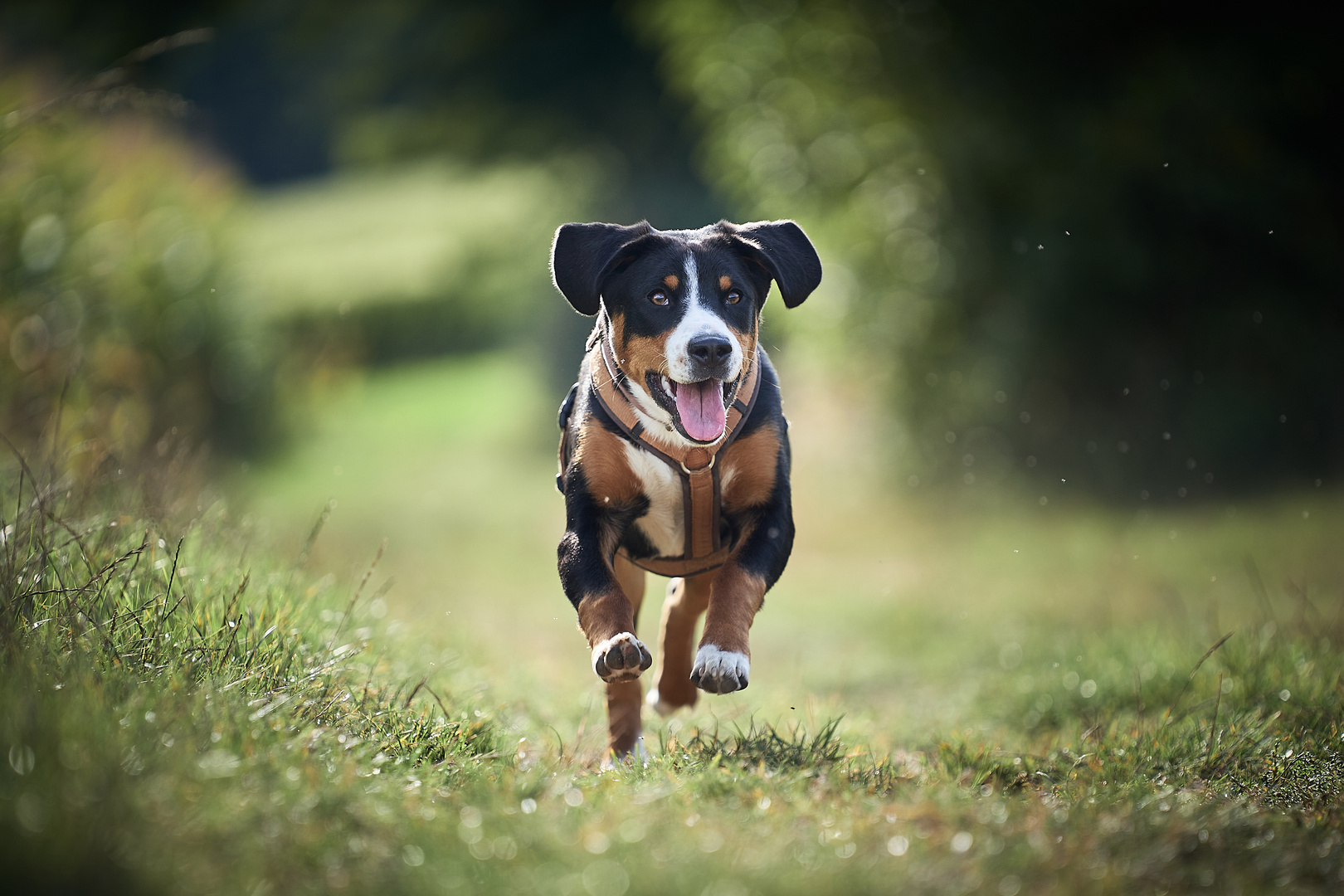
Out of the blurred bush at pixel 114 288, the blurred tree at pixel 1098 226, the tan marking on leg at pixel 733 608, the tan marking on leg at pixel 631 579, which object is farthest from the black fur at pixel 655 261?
the blurred tree at pixel 1098 226

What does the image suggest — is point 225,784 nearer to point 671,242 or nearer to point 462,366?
point 671,242

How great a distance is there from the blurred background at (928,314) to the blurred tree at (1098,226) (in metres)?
0.03

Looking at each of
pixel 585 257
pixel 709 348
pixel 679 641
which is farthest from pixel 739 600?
pixel 585 257

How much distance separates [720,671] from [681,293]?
→ 3.78ft

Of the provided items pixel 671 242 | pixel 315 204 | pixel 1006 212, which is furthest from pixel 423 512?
pixel 315 204

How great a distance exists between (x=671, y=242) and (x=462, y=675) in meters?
2.34

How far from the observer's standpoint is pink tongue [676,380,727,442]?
10.6 ft

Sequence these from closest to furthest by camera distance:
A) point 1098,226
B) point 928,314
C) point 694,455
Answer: point 694,455 → point 1098,226 → point 928,314

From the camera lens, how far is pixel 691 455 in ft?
11.0

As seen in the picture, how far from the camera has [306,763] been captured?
2.86 metres

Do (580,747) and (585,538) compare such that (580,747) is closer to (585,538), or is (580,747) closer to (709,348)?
(585,538)

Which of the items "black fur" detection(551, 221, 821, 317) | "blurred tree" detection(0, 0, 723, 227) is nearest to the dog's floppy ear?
"black fur" detection(551, 221, 821, 317)

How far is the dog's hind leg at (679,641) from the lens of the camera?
13.1 feet

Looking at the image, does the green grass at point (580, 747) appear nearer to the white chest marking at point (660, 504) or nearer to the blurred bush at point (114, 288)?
the white chest marking at point (660, 504)
